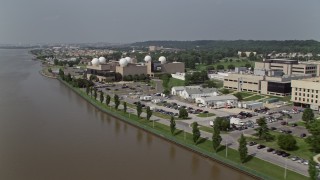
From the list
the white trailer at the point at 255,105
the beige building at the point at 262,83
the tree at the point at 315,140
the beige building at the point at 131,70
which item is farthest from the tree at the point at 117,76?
the tree at the point at 315,140

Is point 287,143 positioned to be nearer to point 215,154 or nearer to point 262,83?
point 215,154

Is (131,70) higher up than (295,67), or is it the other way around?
(295,67)

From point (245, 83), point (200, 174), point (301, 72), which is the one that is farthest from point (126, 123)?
point (301, 72)

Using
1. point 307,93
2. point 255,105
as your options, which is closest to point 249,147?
point 255,105

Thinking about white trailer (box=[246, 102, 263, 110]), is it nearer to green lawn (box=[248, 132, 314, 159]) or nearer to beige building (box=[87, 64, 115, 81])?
green lawn (box=[248, 132, 314, 159])

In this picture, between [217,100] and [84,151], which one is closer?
[84,151]

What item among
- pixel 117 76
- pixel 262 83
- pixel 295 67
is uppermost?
pixel 295 67
